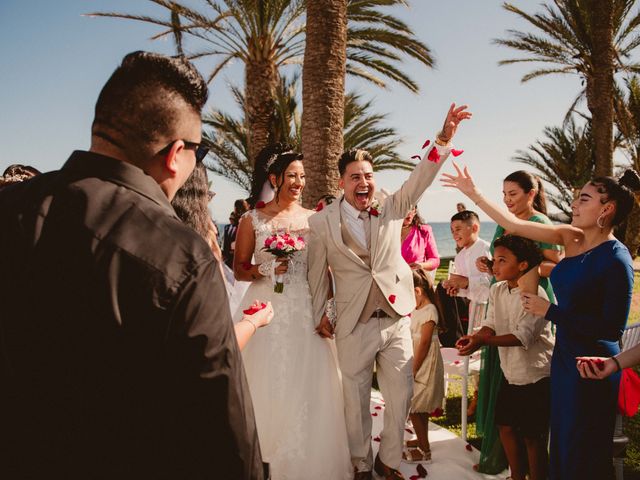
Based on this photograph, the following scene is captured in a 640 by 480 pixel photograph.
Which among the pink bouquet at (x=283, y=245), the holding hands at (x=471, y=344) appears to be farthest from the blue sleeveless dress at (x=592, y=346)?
the pink bouquet at (x=283, y=245)

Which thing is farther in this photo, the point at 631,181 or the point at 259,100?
the point at 259,100

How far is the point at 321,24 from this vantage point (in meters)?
7.57

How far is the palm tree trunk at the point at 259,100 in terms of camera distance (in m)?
12.2

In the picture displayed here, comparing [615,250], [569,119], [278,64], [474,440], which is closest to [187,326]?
[615,250]

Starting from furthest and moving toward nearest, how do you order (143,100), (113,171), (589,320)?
(589,320), (143,100), (113,171)

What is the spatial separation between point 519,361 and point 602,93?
12.9 meters

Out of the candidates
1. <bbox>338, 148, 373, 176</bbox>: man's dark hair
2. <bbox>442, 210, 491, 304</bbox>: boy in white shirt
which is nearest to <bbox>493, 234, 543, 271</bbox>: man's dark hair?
<bbox>338, 148, 373, 176</bbox>: man's dark hair

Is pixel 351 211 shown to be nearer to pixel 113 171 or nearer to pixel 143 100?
pixel 143 100

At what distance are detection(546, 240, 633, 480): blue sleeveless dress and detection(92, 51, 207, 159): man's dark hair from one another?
2.58m

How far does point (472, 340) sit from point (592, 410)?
88 centimetres

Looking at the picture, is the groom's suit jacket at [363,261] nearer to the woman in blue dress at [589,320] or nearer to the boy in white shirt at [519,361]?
the boy in white shirt at [519,361]

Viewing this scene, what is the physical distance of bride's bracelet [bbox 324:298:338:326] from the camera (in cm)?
415

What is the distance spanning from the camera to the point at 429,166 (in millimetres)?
3824

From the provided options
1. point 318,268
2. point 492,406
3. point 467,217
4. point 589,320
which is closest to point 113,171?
point 589,320
